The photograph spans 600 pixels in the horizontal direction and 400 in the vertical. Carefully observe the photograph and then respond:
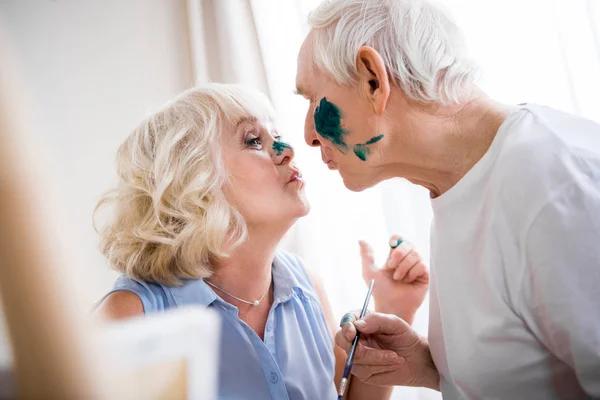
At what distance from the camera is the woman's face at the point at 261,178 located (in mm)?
1164

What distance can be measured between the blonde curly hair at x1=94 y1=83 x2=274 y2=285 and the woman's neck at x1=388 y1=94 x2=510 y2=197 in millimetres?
455

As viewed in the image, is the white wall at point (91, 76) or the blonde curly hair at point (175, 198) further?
the white wall at point (91, 76)

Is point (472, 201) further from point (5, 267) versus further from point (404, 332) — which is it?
point (5, 267)

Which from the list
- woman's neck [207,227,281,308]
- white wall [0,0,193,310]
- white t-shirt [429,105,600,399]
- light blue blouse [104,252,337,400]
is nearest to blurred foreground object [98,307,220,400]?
white t-shirt [429,105,600,399]

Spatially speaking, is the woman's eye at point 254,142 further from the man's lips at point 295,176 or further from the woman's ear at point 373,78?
the woman's ear at point 373,78

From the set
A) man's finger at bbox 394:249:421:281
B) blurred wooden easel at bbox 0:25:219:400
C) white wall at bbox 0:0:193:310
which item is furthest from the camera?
white wall at bbox 0:0:193:310

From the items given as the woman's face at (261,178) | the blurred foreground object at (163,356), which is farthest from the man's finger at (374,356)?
the blurred foreground object at (163,356)

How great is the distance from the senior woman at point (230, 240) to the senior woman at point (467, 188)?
142mm

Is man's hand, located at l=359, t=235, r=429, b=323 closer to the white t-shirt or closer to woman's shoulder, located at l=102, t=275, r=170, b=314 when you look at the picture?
the white t-shirt

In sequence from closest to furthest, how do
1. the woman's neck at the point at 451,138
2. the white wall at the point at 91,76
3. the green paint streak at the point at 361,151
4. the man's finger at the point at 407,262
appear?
the woman's neck at the point at 451,138, the green paint streak at the point at 361,151, the man's finger at the point at 407,262, the white wall at the point at 91,76

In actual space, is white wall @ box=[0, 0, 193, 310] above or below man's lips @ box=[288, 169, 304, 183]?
above

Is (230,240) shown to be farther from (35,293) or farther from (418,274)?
(35,293)

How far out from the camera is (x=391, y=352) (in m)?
1.08

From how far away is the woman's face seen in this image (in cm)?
116
